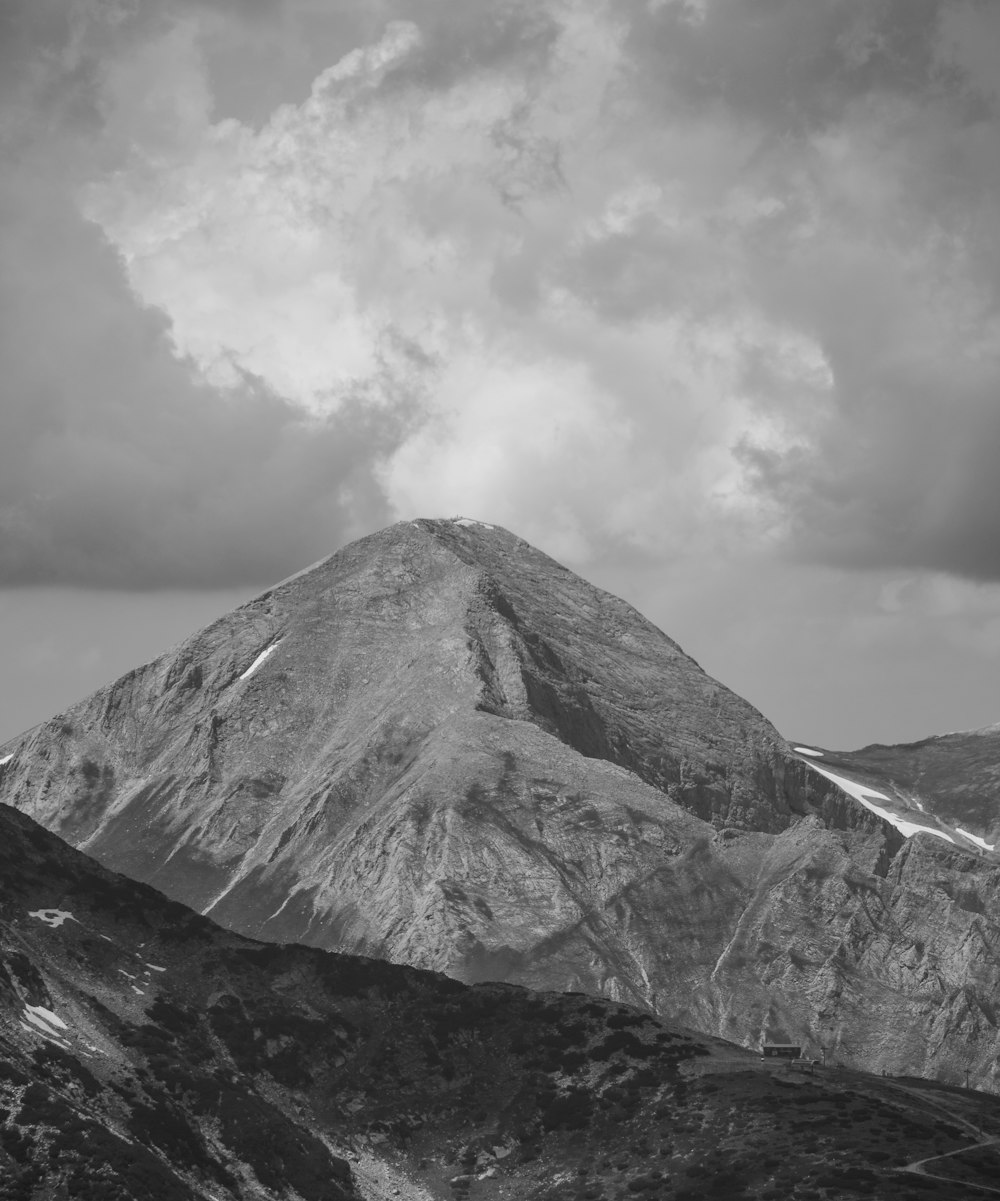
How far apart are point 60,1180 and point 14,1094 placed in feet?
39.3

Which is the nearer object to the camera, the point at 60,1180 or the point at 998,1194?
the point at 60,1180

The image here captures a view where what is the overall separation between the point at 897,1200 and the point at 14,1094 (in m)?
81.6

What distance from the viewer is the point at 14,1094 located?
195 m

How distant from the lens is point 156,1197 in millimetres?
190375

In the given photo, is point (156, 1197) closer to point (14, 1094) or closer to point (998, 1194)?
point (14, 1094)

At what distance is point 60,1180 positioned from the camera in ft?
611

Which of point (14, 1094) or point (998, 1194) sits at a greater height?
point (14, 1094)

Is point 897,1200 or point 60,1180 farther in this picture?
point 897,1200

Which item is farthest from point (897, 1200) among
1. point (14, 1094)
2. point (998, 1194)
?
point (14, 1094)

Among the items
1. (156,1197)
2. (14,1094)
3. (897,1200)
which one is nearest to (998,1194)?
(897,1200)

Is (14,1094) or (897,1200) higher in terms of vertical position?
(14,1094)

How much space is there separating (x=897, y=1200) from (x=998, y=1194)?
9342 mm

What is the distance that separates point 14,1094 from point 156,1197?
16.5m

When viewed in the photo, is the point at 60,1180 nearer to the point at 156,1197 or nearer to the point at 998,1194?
the point at 156,1197
